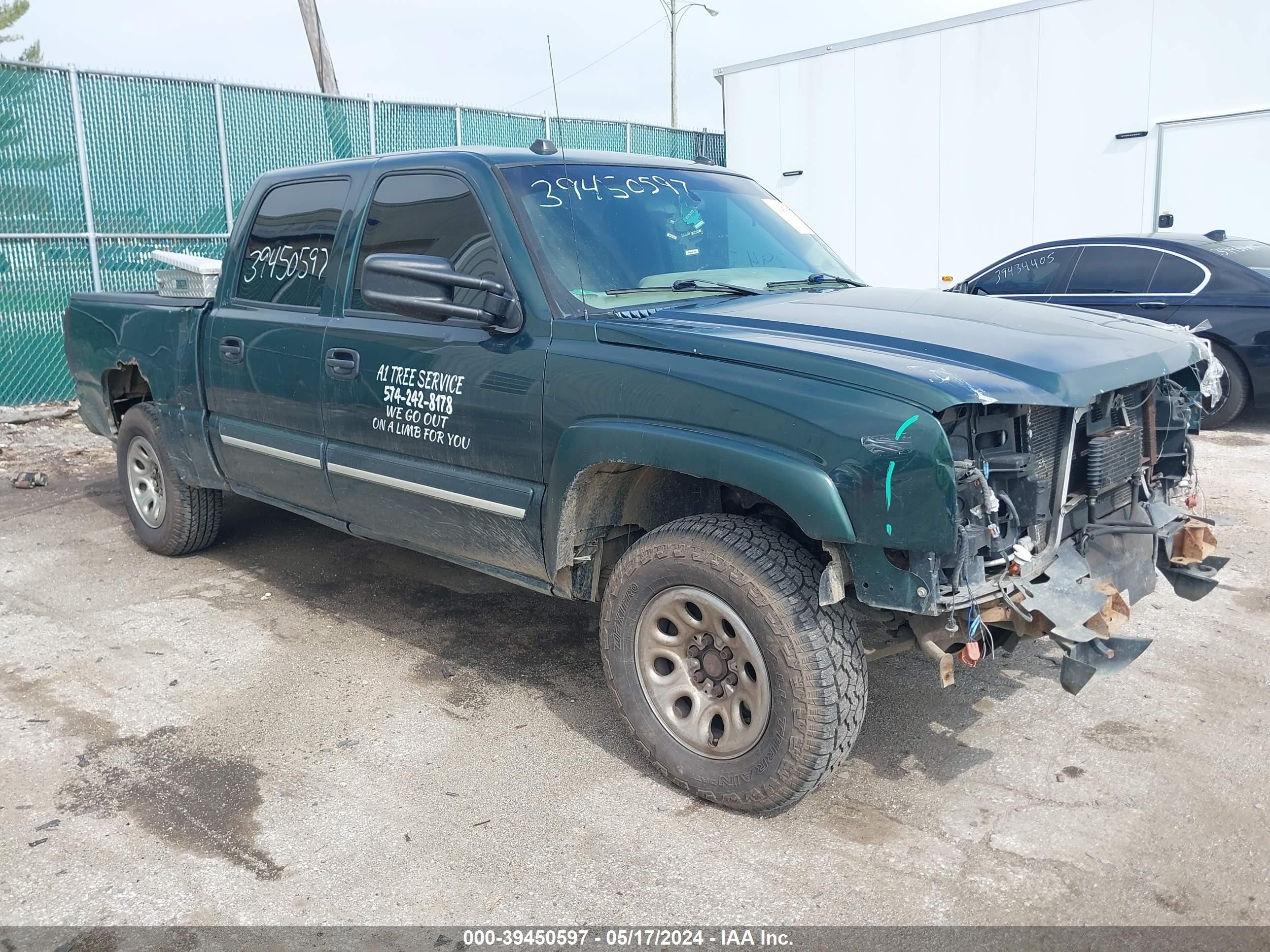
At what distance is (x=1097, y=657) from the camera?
2990 millimetres

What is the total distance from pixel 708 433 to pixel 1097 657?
1.29 metres

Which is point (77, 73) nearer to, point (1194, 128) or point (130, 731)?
point (130, 731)

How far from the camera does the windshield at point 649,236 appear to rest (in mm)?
3697

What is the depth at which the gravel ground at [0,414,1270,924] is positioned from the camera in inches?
112

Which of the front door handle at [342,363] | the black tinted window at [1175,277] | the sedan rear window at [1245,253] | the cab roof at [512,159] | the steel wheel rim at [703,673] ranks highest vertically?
the cab roof at [512,159]

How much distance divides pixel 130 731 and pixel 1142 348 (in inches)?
148

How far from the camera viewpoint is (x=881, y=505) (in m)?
2.73

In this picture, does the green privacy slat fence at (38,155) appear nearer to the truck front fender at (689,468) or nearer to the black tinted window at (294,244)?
the black tinted window at (294,244)

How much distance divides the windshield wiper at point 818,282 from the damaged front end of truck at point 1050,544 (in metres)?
1.29

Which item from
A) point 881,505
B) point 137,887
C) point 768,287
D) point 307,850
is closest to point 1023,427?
point 881,505

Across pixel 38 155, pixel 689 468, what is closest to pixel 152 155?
pixel 38 155

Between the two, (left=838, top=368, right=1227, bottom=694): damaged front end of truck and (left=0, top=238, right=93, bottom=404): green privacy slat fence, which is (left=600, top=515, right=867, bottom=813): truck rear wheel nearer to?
(left=838, top=368, right=1227, bottom=694): damaged front end of truck

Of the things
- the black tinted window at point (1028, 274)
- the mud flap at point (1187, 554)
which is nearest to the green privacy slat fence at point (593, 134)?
the black tinted window at point (1028, 274)

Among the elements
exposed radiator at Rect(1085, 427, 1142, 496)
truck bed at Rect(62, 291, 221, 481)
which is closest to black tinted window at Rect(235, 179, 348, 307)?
truck bed at Rect(62, 291, 221, 481)
